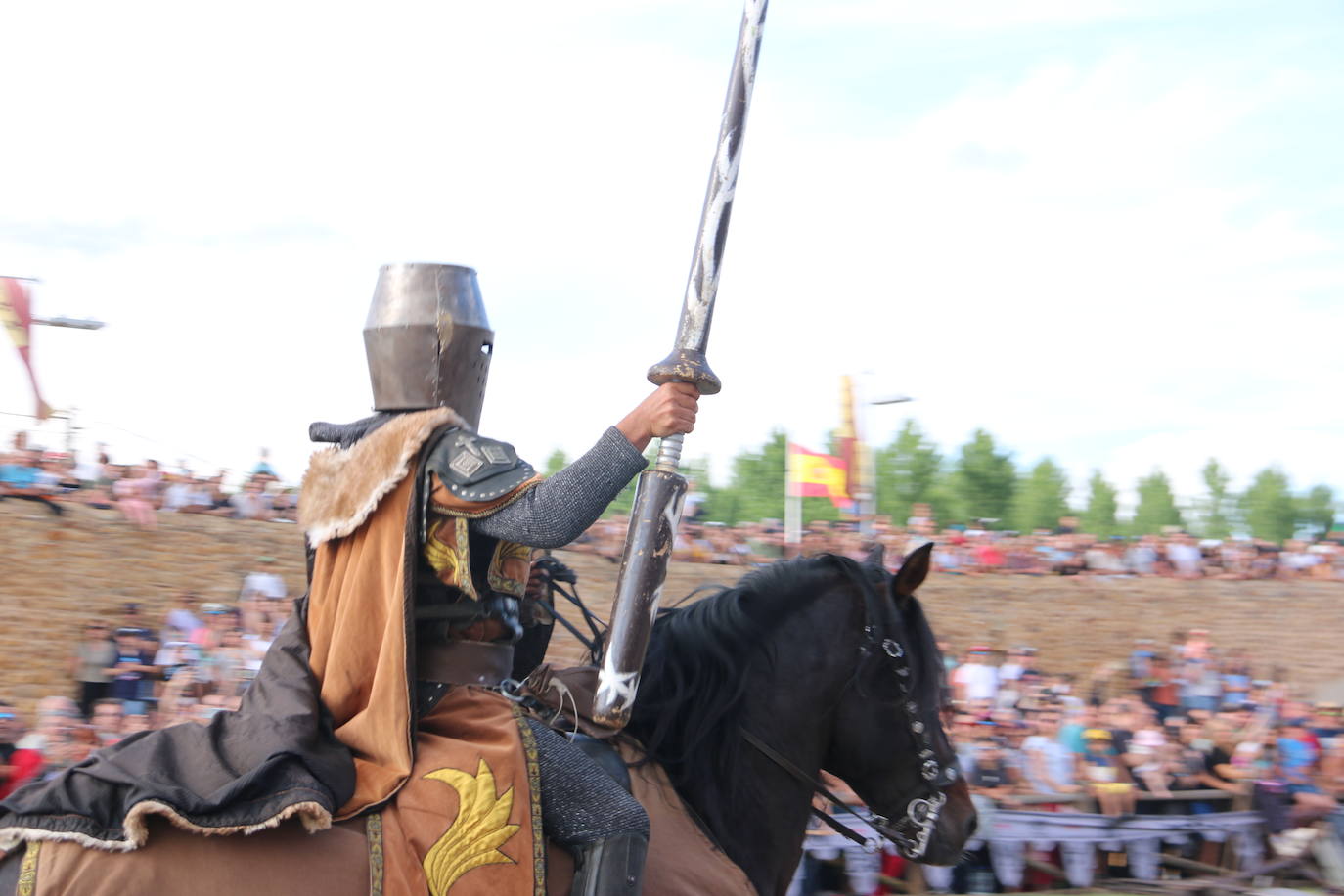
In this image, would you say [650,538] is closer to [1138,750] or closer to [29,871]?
[29,871]

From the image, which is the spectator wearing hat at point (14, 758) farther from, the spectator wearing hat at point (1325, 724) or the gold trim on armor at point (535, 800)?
the spectator wearing hat at point (1325, 724)

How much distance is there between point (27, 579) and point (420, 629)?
1284 cm

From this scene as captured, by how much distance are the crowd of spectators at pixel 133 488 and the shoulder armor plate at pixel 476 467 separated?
11.3 m

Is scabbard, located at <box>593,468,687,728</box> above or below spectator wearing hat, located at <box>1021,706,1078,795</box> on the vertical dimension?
above

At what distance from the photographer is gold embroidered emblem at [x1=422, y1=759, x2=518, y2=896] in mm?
2883

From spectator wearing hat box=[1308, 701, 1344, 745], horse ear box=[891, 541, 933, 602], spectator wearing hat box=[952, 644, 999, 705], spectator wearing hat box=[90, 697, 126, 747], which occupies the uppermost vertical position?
horse ear box=[891, 541, 933, 602]

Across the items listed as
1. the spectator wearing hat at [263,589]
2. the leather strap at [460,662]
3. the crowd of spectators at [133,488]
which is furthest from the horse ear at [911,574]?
the crowd of spectators at [133,488]

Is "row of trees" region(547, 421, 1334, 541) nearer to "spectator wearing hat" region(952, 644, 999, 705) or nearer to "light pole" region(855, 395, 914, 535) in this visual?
"light pole" region(855, 395, 914, 535)

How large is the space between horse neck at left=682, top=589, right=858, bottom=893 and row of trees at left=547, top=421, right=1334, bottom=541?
123 ft

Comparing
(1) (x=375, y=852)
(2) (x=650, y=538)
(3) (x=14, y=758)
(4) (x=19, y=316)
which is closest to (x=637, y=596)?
(2) (x=650, y=538)

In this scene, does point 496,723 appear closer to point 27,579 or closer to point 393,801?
point 393,801

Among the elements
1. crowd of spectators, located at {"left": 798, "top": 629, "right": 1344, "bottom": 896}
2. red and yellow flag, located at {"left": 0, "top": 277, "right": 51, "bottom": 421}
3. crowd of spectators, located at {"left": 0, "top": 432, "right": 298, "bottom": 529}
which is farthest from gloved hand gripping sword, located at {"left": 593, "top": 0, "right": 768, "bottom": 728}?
red and yellow flag, located at {"left": 0, "top": 277, "right": 51, "bottom": 421}

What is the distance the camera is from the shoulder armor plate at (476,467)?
2957 mm

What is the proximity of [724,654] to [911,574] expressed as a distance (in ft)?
1.80
